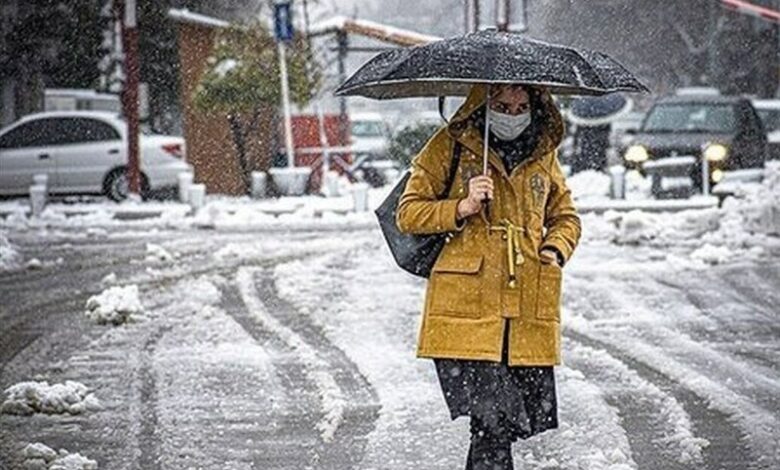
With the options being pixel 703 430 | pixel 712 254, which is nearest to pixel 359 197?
pixel 712 254

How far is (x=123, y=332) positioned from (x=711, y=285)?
5.27 metres

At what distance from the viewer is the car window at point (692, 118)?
27047mm

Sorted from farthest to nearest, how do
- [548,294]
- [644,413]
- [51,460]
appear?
[644,413]
[51,460]
[548,294]

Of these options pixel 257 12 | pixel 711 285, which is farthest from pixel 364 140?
pixel 711 285

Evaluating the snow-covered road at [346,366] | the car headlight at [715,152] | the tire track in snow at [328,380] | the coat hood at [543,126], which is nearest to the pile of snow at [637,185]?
the car headlight at [715,152]

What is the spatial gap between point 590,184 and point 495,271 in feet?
80.8

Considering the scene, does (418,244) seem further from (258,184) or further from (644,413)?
(258,184)

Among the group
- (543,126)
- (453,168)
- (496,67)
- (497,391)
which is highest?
(496,67)

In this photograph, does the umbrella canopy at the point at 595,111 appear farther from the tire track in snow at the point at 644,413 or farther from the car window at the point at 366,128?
the tire track in snow at the point at 644,413

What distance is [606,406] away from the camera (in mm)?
8992

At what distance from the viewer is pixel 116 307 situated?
12.9 m

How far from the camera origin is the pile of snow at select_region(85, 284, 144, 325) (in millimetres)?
12750

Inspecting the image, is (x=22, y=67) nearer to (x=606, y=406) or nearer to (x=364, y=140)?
(x=364, y=140)

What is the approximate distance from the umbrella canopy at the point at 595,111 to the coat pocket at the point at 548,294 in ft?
87.5
